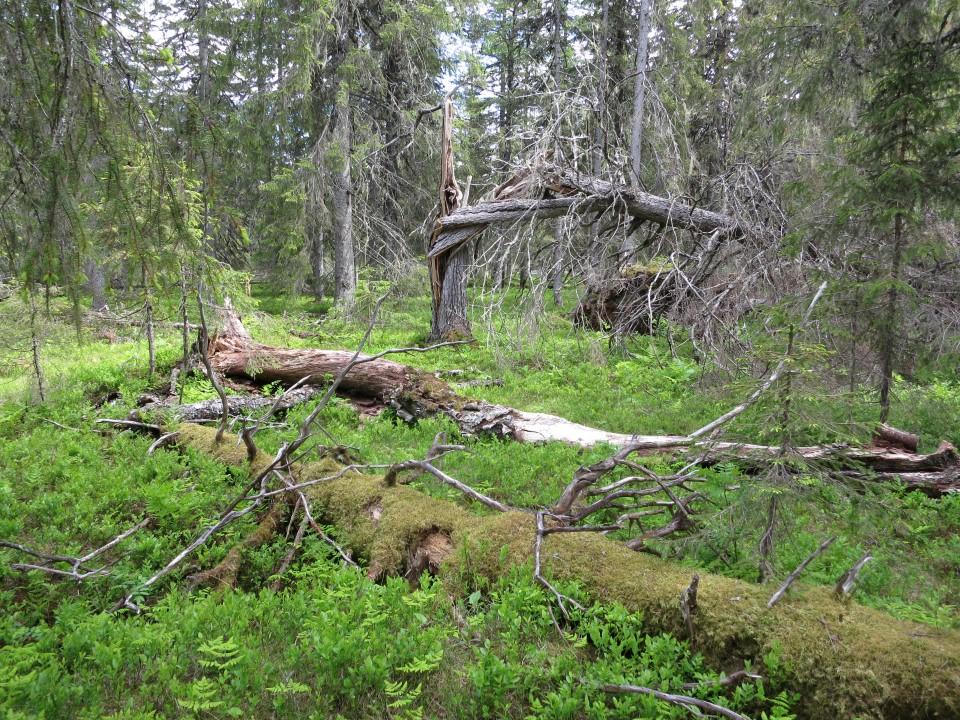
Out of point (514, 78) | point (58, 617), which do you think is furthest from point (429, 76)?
point (58, 617)

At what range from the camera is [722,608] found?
2.87m

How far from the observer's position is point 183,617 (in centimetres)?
324

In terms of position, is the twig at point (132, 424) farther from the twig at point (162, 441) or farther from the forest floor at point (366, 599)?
the twig at point (162, 441)

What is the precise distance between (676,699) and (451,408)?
545 cm

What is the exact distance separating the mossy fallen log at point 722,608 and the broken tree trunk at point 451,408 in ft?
4.06

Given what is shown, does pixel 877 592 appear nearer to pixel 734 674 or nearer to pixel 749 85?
pixel 734 674

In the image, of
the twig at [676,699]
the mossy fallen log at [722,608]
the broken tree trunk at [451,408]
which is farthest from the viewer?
the broken tree trunk at [451,408]

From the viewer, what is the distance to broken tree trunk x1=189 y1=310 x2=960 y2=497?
5.56 metres

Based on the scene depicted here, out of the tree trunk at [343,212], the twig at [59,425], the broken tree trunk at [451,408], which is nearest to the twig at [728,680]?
the broken tree trunk at [451,408]

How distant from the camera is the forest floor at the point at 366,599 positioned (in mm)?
2588

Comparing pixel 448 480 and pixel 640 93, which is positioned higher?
pixel 640 93

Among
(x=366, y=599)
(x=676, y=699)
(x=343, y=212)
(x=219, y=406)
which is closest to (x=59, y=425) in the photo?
(x=219, y=406)

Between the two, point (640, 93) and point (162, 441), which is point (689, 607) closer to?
point (162, 441)

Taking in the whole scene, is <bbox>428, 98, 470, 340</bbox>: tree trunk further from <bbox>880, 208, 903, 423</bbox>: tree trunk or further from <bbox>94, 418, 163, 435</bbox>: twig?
<bbox>880, 208, 903, 423</bbox>: tree trunk
